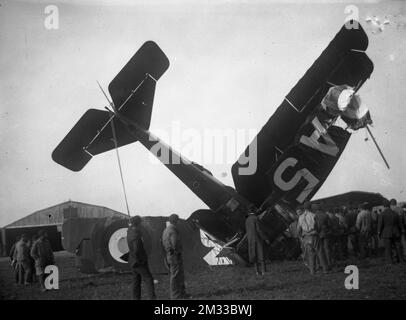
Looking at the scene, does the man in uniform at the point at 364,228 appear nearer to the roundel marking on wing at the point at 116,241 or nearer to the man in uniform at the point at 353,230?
the man in uniform at the point at 353,230

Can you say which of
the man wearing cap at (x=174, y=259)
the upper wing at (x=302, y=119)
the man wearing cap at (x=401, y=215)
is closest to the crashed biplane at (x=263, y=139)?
the upper wing at (x=302, y=119)

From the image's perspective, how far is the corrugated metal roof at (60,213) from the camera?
46.5 feet

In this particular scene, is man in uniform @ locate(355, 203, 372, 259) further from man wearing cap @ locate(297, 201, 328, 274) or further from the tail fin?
the tail fin

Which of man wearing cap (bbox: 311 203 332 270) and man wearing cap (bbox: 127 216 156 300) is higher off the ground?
man wearing cap (bbox: 311 203 332 270)

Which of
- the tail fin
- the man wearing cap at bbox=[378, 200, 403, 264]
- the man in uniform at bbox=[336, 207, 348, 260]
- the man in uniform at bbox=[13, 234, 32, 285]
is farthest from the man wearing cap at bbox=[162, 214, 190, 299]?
the man in uniform at bbox=[336, 207, 348, 260]

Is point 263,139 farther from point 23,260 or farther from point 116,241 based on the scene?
point 23,260

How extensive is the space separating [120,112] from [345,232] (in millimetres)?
6852

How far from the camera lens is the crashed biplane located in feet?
29.6

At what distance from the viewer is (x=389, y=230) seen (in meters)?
10.0

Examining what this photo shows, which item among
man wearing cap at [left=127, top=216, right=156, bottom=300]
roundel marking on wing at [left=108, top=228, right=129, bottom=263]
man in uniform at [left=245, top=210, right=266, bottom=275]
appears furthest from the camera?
roundel marking on wing at [left=108, top=228, right=129, bottom=263]

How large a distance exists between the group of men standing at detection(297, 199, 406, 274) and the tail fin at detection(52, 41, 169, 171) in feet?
14.1

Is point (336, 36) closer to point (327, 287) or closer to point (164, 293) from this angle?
point (327, 287)

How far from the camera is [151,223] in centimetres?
984
